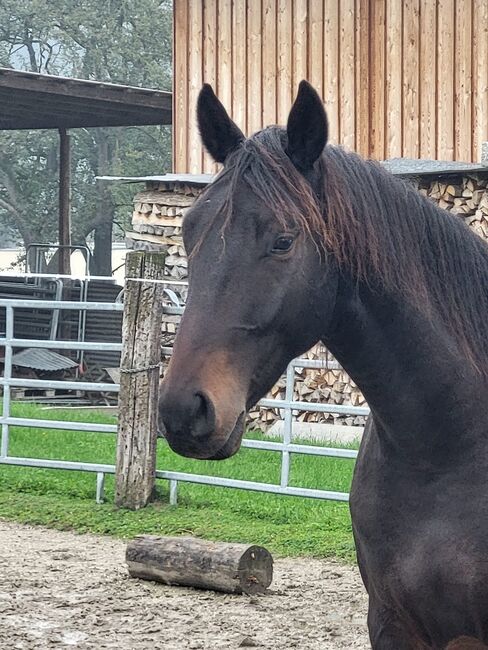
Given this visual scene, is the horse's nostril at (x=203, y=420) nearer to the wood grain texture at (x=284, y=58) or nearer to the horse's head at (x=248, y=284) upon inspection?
the horse's head at (x=248, y=284)

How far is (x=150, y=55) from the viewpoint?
3077cm

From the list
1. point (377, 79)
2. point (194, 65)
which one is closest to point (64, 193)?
point (194, 65)

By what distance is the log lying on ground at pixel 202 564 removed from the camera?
536cm

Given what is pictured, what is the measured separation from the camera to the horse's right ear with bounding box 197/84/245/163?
8.57ft

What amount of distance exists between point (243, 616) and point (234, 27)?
6.73 m

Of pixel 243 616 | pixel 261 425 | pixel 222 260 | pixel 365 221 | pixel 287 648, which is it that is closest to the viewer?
pixel 222 260

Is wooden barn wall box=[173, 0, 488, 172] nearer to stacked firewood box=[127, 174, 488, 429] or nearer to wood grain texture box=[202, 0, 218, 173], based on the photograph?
wood grain texture box=[202, 0, 218, 173]

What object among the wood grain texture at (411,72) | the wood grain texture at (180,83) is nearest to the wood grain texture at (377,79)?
the wood grain texture at (411,72)

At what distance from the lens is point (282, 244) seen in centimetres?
240

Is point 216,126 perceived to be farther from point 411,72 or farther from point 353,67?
point 353,67

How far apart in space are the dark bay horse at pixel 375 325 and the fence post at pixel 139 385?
4.23 m

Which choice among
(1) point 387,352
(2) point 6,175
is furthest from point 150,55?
(1) point 387,352

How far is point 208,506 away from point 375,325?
4668 mm

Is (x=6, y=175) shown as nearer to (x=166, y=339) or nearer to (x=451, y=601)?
(x=166, y=339)
